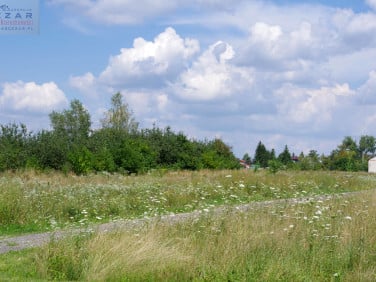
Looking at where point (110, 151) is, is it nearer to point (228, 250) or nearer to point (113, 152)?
point (113, 152)

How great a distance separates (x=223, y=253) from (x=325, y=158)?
74232 mm

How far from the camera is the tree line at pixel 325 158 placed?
51.8 meters

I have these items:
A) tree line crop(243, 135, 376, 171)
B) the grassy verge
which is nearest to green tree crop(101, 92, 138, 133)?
tree line crop(243, 135, 376, 171)

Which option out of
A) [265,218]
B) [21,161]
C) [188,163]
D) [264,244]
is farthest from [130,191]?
[188,163]

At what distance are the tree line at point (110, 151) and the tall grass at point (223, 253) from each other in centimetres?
2761

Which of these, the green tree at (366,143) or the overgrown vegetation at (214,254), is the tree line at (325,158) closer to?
the green tree at (366,143)

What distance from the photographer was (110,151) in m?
42.5

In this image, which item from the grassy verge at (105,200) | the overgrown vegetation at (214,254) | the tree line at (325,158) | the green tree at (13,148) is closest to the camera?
the overgrown vegetation at (214,254)

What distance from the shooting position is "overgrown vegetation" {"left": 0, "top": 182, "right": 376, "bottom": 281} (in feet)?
29.5

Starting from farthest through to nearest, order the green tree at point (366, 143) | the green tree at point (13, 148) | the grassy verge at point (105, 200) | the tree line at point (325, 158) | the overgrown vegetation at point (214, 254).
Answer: the green tree at point (366, 143)
the tree line at point (325, 158)
the green tree at point (13, 148)
the grassy verge at point (105, 200)
the overgrown vegetation at point (214, 254)

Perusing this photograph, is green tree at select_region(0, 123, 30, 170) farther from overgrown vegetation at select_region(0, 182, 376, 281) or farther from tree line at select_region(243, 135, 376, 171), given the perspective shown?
overgrown vegetation at select_region(0, 182, 376, 281)

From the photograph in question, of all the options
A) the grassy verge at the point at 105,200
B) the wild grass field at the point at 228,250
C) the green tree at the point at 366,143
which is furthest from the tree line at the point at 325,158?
the wild grass field at the point at 228,250

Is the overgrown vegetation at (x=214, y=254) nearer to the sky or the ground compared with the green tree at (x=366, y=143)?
nearer to the ground

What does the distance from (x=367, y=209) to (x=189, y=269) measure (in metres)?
5.95
